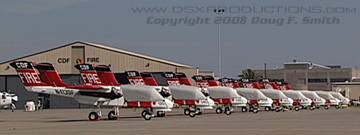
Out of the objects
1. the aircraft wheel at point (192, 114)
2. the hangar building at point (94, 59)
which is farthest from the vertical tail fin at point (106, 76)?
the hangar building at point (94, 59)

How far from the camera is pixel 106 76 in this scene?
151ft

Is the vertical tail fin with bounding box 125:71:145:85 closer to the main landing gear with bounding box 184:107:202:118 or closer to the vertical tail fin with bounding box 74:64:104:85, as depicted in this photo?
the main landing gear with bounding box 184:107:202:118

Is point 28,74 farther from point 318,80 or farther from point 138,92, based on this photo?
point 318,80

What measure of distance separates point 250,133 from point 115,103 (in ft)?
59.8

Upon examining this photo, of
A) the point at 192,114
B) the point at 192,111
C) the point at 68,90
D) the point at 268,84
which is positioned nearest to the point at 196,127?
the point at 68,90

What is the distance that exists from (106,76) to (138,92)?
4.47 meters

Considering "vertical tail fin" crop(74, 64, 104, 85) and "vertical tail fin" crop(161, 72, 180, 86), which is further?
"vertical tail fin" crop(161, 72, 180, 86)

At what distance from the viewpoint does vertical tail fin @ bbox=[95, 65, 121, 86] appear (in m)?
45.3

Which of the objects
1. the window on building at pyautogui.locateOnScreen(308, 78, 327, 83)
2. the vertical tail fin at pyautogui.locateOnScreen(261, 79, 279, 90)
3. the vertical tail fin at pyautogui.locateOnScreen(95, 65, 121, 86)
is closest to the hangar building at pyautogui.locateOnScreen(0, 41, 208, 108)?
the vertical tail fin at pyautogui.locateOnScreen(261, 79, 279, 90)

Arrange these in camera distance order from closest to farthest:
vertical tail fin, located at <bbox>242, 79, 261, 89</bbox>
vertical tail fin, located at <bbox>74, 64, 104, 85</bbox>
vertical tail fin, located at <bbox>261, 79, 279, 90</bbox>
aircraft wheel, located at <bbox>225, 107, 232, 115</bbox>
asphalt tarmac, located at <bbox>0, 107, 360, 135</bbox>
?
1. asphalt tarmac, located at <bbox>0, 107, 360, 135</bbox>
2. vertical tail fin, located at <bbox>74, 64, 104, 85</bbox>
3. aircraft wheel, located at <bbox>225, 107, 232, 115</bbox>
4. vertical tail fin, located at <bbox>242, 79, 261, 89</bbox>
5. vertical tail fin, located at <bbox>261, 79, 279, 90</bbox>

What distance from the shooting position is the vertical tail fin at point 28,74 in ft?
140

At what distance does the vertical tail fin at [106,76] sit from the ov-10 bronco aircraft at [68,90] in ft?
8.40

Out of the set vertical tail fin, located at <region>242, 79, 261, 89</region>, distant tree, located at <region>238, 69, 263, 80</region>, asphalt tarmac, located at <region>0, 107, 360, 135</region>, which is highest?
distant tree, located at <region>238, 69, 263, 80</region>

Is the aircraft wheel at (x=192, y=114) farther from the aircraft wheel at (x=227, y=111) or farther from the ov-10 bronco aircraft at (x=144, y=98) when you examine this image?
the aircraft wheel at (x=227, y=111)
